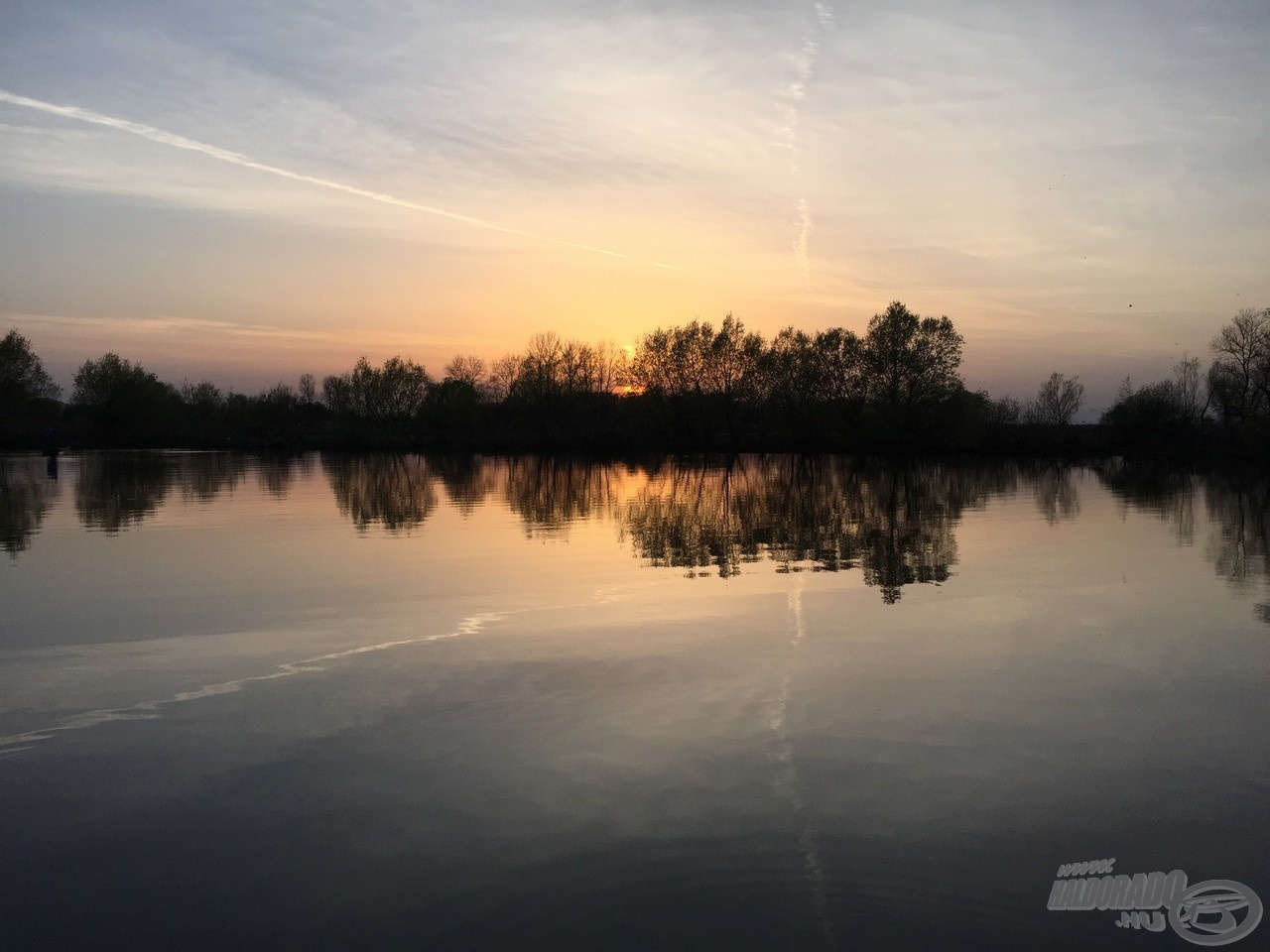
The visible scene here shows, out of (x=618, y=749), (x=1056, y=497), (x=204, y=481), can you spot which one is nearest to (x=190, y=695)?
(x=618, y=749)

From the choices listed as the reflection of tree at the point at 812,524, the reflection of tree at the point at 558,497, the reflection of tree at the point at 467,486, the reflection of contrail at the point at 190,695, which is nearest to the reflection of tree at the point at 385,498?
the reflection of tree at the point at 467,486

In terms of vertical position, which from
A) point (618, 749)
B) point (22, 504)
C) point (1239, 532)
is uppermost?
point (22, 504)

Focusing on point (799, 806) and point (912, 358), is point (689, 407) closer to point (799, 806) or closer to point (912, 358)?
point (912, 358)

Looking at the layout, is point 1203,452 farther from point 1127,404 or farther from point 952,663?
point 952,663

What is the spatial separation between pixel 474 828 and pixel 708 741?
1.90 m

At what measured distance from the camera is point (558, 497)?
2939 cm

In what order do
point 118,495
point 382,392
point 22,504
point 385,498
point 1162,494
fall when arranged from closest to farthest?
point 22,504
point 118,495
point 385,498
point 1162,494
point 382,392

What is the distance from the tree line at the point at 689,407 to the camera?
74.6 m

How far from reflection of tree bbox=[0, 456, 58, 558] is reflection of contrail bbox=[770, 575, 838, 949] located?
13.8 meters

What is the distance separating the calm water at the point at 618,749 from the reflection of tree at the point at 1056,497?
31.7 ft

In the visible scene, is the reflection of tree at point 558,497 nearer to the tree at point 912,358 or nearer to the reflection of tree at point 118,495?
the reflection of tree at point 118,495

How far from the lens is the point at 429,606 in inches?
443

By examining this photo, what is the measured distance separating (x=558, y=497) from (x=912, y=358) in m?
52.7

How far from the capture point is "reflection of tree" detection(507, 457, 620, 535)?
72.6ft
